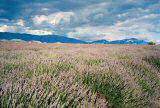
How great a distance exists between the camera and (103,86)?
707cm

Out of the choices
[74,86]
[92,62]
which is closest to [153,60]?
[92,62]

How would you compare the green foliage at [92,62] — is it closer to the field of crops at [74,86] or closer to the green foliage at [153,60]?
the field of crops at [74,86]

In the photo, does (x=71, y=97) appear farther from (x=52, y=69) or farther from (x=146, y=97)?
(x=146, y=97)

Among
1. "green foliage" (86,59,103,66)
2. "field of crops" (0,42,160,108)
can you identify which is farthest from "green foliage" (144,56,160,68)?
"field of crops" (0,42,160,108)

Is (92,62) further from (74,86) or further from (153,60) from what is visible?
(153,60)

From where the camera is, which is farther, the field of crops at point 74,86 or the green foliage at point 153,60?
the green foliage at point 153,60

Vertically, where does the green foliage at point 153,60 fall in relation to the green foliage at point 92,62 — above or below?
below

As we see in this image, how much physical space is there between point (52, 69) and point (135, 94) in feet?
6.27

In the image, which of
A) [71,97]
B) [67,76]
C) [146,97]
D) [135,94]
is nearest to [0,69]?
[67,76]

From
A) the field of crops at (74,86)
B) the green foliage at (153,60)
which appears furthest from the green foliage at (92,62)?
the green foliage at (153,60)

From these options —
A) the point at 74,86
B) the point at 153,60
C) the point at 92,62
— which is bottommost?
the point at 153,60

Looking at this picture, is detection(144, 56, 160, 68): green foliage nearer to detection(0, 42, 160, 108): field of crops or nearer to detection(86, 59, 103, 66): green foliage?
detection(86, 59, 103, 66): green foliage

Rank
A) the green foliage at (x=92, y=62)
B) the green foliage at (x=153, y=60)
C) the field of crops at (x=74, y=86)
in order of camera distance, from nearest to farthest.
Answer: the field of crops at (x=74, y=86), the green foliage at (x=92, y=62), the green foliage at (x=153, y=60)

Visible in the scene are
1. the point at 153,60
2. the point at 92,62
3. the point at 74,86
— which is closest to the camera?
the point at 74,86
